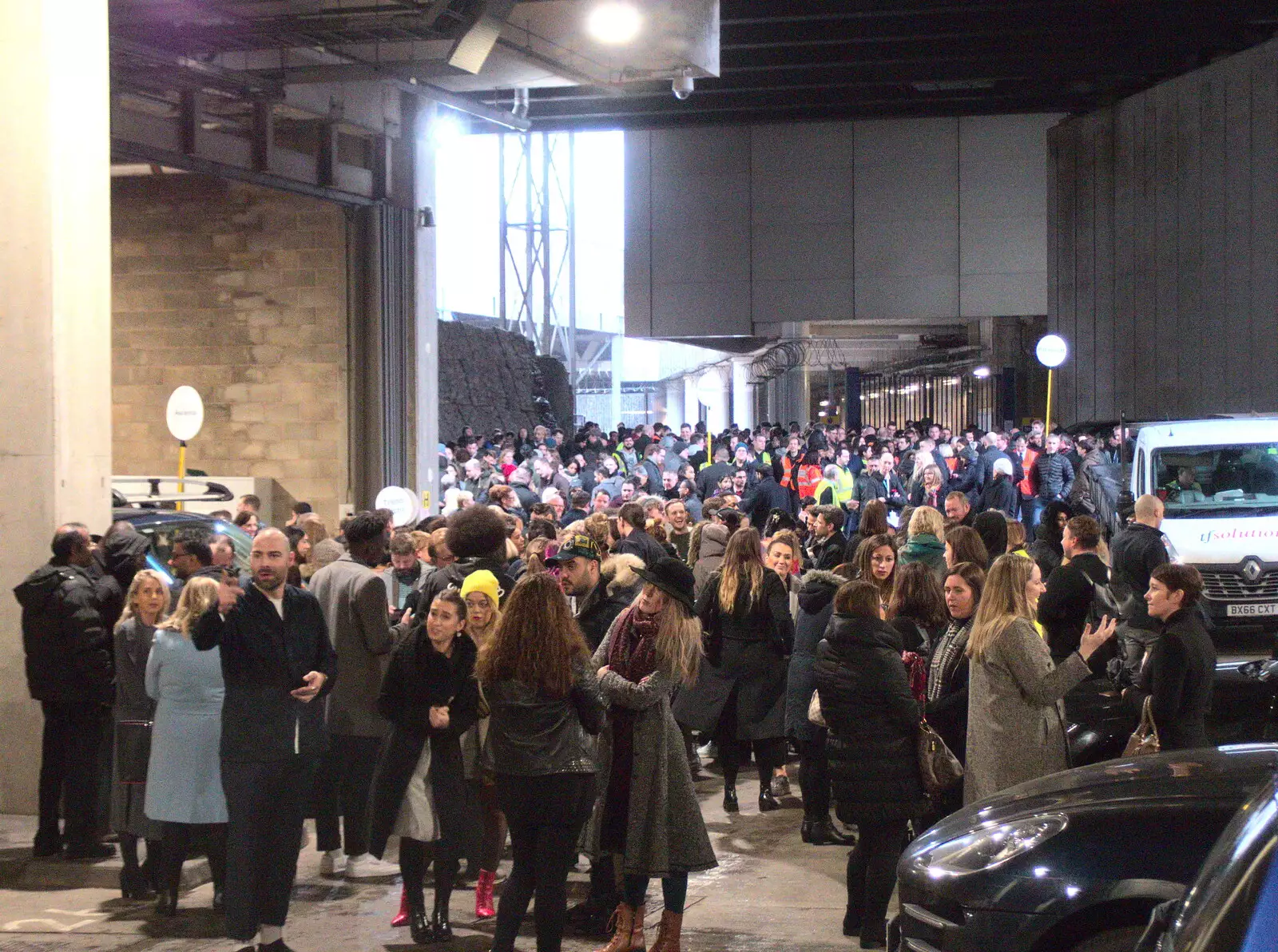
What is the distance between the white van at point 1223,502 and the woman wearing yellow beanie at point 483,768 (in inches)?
377

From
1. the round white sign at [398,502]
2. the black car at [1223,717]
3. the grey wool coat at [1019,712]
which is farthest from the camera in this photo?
the round white sign at [398,502]

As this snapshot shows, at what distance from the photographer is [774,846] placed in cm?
896

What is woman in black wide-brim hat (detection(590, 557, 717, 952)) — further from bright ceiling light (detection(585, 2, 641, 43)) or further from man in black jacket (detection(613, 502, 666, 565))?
bright ceiling light (detection(585, 2, 641, 43))

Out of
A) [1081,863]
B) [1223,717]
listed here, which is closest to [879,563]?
[1223,717]

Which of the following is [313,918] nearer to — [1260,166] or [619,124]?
[1260,166]

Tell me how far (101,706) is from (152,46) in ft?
29.2

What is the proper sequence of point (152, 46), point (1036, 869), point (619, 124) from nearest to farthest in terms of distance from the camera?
1. point (1036, 869)
2. point (152, 46)
3. point (619, 124)

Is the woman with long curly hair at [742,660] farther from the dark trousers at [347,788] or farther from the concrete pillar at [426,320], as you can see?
the concrete pillar at [426,320]

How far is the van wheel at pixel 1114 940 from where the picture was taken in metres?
4.71

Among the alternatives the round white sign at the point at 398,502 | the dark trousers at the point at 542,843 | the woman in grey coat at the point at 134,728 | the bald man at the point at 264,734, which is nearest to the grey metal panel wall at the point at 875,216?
the round white sign at the point at 398,502

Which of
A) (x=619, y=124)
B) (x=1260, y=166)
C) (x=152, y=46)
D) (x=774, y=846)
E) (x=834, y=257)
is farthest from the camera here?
(x=834, y=257)

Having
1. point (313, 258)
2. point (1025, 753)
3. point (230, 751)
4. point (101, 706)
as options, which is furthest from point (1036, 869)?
point (313, 258)

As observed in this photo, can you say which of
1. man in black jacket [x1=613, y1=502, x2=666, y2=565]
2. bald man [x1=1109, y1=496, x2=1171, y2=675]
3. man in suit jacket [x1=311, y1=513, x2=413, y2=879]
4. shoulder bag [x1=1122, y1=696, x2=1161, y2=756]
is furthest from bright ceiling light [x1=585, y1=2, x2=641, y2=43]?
shoulder bag [x1=1122, y1=696, x2=1161, y2=756]

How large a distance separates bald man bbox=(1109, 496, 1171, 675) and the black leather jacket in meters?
6.78
